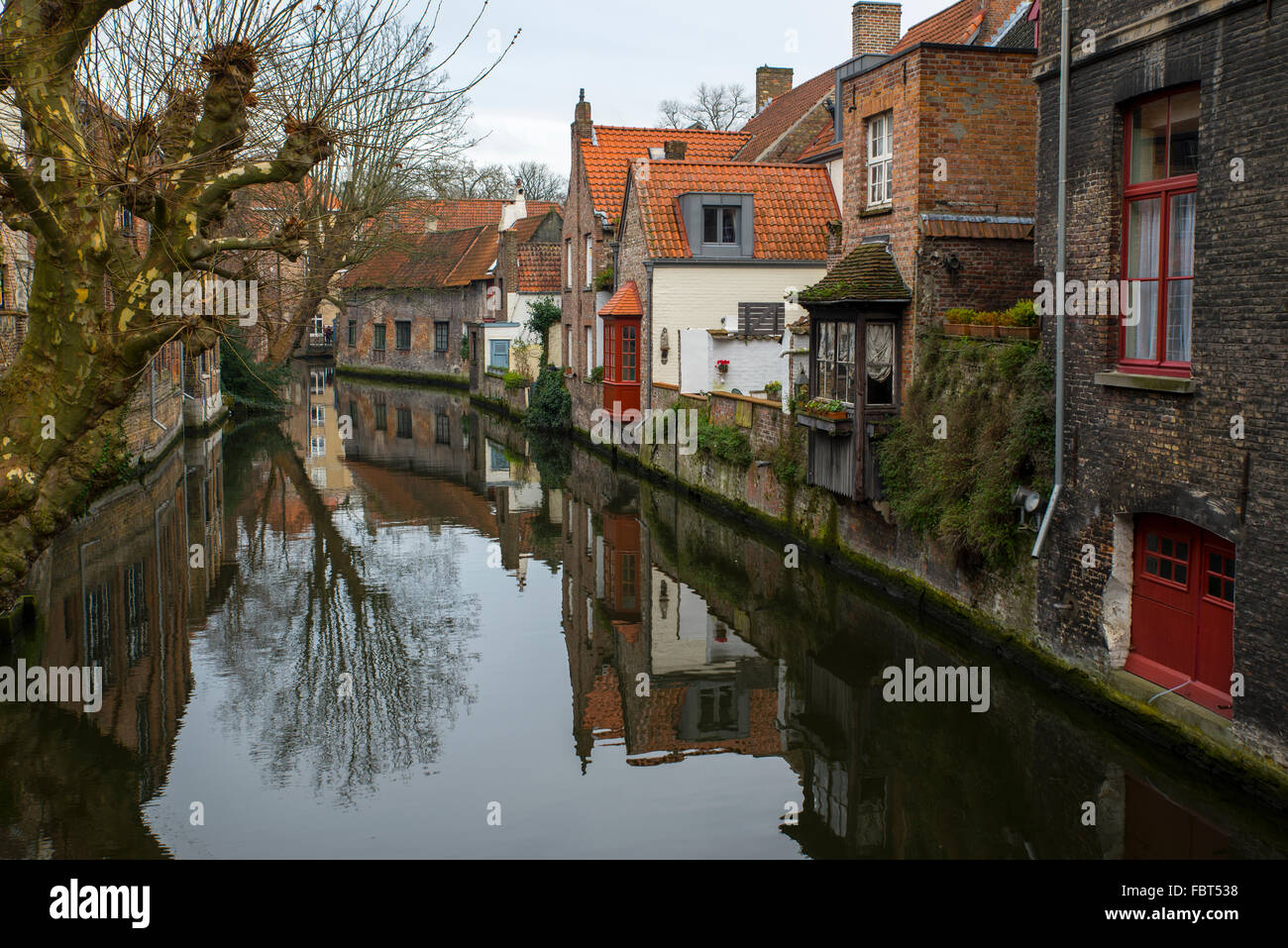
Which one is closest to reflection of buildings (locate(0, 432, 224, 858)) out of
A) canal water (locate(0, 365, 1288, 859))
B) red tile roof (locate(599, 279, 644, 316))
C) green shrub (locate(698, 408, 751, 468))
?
canal water (locate(0, 365, 1288, 859))

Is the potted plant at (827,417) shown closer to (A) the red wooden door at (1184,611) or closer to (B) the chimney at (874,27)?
(A) the red wooden door at (1184,611)

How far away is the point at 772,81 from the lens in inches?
1463

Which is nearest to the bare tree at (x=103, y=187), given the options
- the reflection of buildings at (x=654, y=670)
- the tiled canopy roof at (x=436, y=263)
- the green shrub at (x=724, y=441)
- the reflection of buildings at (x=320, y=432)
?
the reflection of buildings at (x=654, y=670)

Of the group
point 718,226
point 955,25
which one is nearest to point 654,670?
point 718,226

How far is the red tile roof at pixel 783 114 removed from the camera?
29.4 meters

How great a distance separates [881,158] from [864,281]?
2032 mm

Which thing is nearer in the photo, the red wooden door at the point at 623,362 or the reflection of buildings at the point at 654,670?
the reflection of buildings at the point at 654,670

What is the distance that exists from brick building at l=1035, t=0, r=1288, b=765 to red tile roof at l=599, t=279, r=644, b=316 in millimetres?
14532

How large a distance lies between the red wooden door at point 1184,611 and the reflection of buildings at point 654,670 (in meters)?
3.07

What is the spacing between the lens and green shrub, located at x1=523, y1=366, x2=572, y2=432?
3128 cm

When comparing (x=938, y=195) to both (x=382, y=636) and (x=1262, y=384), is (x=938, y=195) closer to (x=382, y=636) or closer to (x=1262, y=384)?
(x=1262, y=384)

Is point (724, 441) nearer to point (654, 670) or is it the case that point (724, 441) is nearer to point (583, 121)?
point (654, 670)

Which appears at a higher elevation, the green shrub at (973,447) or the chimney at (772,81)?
the chimney at (772,81)

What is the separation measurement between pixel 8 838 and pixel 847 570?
10.1 m
